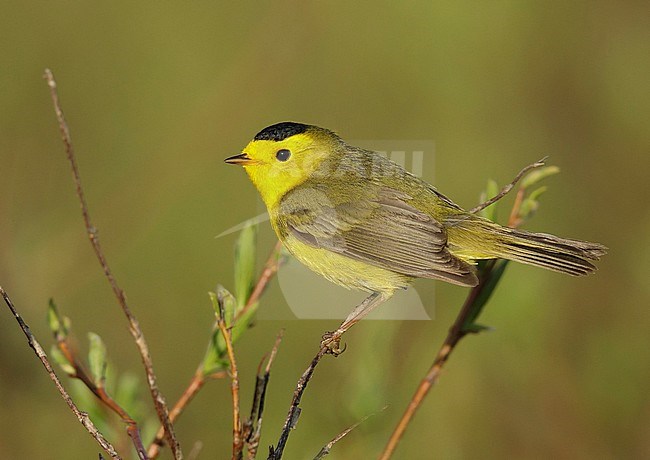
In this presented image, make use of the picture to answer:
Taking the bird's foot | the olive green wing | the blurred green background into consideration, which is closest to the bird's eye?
the olive green wing

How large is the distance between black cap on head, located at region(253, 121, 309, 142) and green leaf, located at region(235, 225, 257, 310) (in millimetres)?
339

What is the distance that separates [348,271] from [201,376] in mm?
529

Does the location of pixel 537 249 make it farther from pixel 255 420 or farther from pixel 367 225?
pixel 255 420

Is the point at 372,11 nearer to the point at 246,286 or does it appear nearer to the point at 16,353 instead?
the point at 16,353

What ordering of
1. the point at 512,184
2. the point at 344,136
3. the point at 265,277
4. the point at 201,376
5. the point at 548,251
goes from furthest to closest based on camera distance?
the point at 344,136 < the point at 548,251 < the point at 265,277 < the point at 201,376 < the point at 512,184

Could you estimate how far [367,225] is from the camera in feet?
7.88

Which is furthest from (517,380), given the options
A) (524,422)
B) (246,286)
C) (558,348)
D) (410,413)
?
(246,286)

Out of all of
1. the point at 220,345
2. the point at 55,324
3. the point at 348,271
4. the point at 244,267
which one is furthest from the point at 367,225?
the point at 55,324

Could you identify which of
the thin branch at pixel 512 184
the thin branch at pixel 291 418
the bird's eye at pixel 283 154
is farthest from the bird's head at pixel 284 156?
the thin branch at pixel 291 418

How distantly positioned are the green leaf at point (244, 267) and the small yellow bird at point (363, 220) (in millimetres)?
180

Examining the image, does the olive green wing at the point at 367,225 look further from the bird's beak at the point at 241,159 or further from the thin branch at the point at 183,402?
the thin branch at the point at 183,402

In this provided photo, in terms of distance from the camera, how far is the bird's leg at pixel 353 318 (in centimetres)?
186

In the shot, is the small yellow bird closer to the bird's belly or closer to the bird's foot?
the bird's belly

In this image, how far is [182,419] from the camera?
13.3ft
